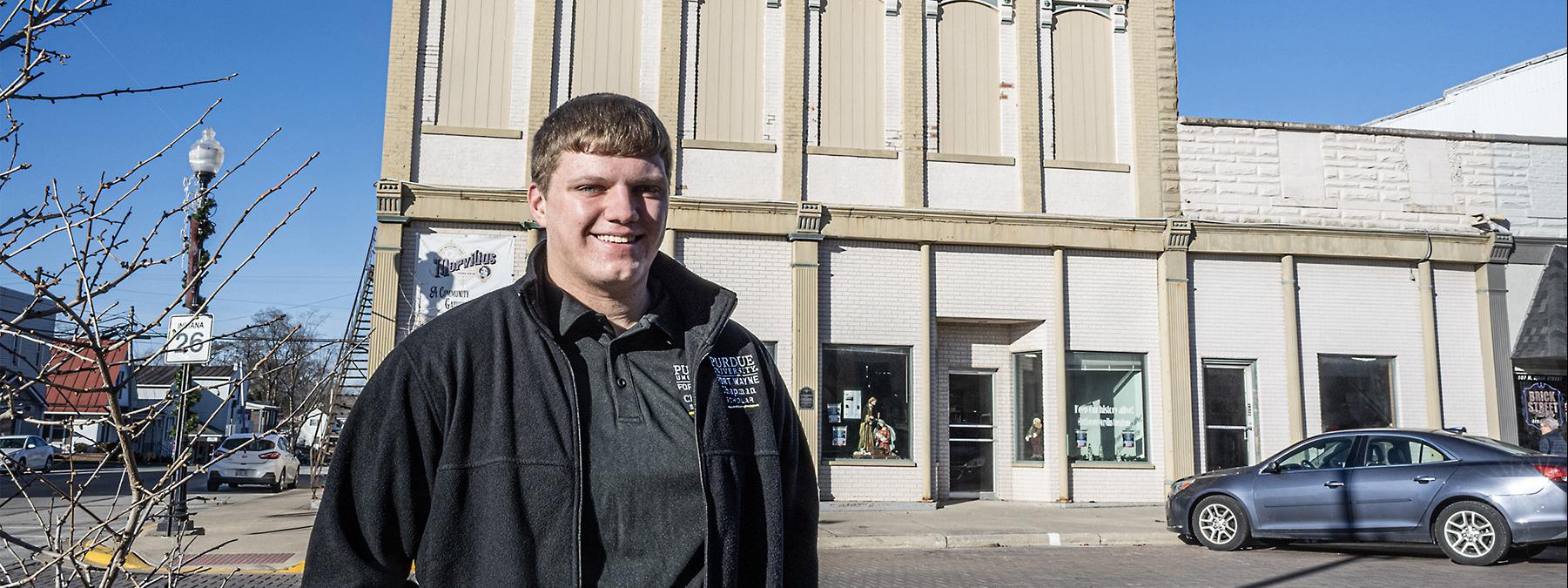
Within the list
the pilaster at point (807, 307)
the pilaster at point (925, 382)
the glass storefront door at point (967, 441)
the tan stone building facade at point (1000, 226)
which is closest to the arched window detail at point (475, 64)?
the tan stone building facade at point (1000, 226)

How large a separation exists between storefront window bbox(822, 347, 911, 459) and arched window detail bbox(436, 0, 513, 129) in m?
6.83

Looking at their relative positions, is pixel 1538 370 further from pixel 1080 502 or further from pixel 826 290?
pixel 826 290

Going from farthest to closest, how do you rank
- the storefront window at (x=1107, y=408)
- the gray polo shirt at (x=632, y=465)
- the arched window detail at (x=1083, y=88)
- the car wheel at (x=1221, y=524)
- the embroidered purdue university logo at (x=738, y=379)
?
the arched window detail at (x=1083, y=88), the storefront window at (x=1107, y=408), the car wheel at (x=1221, y=524), the embroidered purdue university logo at (x=738, y=379), the gray polo shirt at (x=632, y=465)

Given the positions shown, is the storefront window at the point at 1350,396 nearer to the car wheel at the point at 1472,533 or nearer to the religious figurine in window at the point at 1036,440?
the religious figurine in window at the point at 1036,440

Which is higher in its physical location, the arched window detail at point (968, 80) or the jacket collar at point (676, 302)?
the arched window detail at point (968, 80)

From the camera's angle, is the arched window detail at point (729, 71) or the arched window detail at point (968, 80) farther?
the arched window detail at point (968, 80)

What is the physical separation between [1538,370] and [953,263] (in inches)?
425

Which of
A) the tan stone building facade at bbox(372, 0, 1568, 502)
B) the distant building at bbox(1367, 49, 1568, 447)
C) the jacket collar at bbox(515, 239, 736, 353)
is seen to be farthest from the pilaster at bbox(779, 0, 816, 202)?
the jacket collar at bbox(515, 239, 736, 353)

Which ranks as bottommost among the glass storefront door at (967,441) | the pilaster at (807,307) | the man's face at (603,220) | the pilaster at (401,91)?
the glass storefront door at (967,441)

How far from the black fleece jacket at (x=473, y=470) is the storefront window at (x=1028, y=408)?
16.3 metres

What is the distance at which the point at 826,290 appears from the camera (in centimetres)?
1770

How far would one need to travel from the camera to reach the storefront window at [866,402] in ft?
57.7

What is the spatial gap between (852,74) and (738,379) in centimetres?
1629

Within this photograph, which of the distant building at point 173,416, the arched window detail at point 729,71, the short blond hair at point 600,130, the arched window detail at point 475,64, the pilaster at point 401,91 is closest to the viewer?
the short blond hair at point 600,130
